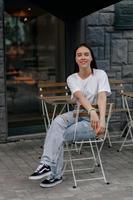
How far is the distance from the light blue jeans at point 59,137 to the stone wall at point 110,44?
2.53 m

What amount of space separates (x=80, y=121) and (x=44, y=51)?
304 cm

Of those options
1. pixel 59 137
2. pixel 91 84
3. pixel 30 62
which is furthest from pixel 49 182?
pixel 30 62

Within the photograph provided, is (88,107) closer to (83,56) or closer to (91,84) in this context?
(91,84)

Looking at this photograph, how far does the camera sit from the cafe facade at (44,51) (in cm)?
753

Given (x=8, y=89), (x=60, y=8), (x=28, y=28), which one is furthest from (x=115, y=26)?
(x=8, y=89)

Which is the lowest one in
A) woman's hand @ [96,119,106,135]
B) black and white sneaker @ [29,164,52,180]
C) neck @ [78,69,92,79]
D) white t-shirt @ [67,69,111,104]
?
black and white sneaker @ [29,164,52,180]

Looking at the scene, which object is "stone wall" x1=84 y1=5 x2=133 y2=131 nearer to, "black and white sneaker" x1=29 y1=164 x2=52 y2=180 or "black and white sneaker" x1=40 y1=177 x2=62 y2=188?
"black and white sneaker" x1=40 y1=177 x2=62 y2=188

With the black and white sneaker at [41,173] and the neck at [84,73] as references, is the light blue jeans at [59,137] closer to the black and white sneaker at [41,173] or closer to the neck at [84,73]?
the black and white sneaker at [41,173]

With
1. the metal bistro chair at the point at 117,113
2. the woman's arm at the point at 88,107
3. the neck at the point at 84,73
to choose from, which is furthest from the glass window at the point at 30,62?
the woman's arm at the point at 88,107

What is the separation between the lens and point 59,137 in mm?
5121

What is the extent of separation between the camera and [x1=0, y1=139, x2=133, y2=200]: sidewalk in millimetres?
4902

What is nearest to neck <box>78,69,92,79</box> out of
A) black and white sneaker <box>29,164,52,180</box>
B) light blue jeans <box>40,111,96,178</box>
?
light blue jeans <box>40,111,96,178</box>

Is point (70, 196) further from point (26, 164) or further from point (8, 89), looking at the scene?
point (8, 89)

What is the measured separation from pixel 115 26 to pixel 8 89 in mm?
2095
